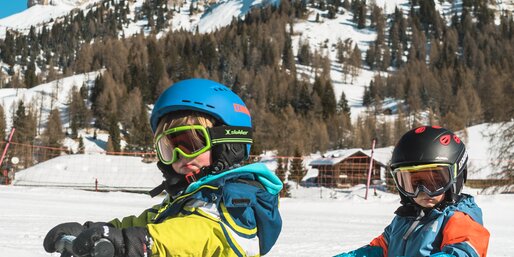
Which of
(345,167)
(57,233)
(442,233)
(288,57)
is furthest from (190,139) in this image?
(288,57)

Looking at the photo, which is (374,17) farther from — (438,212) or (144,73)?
(438,212)

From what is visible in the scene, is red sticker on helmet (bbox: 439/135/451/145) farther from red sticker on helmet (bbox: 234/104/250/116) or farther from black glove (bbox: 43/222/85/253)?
black glove (bbox: 43/222/85/253)

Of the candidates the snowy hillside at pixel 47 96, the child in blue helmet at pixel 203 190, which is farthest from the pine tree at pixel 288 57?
the child in blue helmet at pixel 203 190

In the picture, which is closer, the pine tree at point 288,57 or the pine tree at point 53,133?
the pine tree at point 53,133

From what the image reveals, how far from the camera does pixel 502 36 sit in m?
121

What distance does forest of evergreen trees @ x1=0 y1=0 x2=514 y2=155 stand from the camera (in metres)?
82.8

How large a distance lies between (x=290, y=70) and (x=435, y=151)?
117 meters

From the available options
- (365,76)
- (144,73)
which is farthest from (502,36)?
(144,73)

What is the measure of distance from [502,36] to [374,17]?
121 ft

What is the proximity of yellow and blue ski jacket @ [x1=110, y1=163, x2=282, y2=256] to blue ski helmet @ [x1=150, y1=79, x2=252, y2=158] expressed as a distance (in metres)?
0.26

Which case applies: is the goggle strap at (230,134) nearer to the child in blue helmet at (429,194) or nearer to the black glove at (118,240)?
the black glove at (118,240)

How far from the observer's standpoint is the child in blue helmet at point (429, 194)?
2355mm

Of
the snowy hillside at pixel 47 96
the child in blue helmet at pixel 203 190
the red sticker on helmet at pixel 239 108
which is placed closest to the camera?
the child in blue helmet at pixel 203 190

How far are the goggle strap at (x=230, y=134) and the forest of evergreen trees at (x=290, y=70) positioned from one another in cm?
6562
